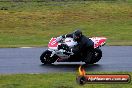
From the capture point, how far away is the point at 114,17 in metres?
39.3

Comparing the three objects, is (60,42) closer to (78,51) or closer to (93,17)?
(78,51)

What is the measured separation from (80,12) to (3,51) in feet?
55.3

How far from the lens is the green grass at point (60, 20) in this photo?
30844 millimetres

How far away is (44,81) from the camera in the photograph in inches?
626

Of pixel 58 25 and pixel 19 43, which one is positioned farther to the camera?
pixel 58 25

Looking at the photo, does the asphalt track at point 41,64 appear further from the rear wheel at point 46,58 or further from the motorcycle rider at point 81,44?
the motorcycle rider at point 81,44

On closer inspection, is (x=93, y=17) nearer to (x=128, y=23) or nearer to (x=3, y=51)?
(x=128, y=23)

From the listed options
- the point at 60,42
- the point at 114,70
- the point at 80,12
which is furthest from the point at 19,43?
the point at 80,12

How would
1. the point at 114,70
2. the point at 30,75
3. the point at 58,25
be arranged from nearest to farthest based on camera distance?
1. the point at 30,75
2. the point at 114,70
3. the point at 58,25

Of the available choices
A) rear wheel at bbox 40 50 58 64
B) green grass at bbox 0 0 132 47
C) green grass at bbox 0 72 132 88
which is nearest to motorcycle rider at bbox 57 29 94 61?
rear wheel at bbox 40 50 58 64

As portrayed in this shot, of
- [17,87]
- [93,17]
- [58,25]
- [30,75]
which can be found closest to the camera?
[17,87]

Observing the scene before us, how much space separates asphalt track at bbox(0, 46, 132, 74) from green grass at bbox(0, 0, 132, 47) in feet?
13.7

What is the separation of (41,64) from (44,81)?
13.8 feet

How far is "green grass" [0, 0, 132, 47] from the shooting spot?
30.8m
